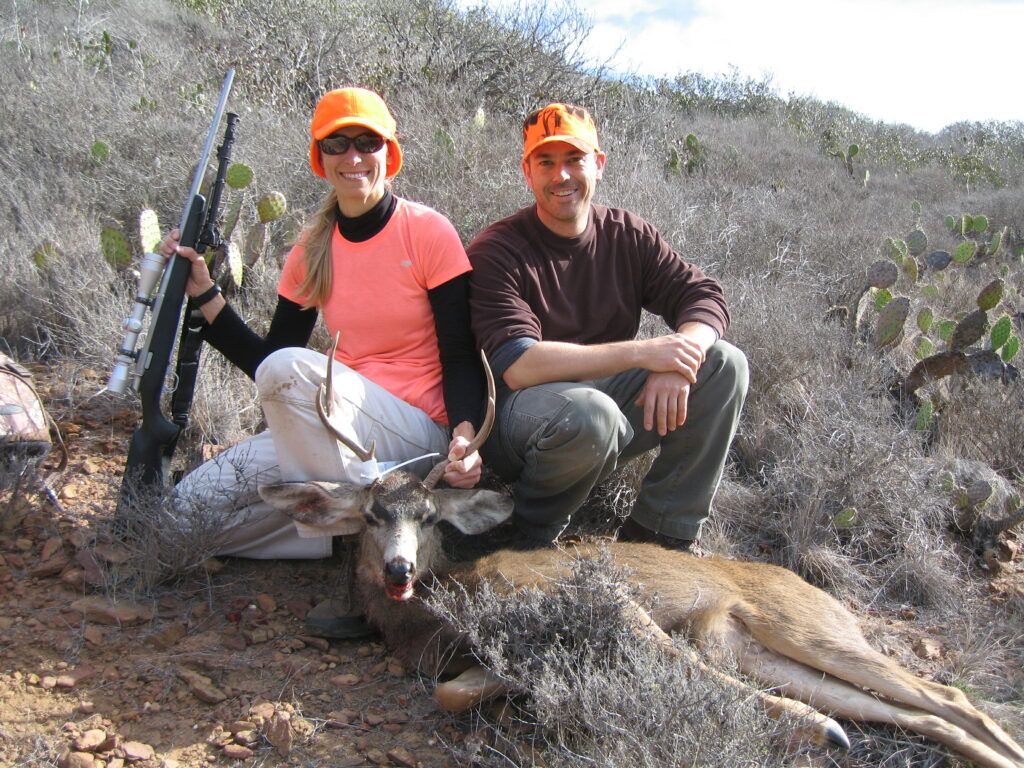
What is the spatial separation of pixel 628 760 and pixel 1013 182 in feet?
49.0

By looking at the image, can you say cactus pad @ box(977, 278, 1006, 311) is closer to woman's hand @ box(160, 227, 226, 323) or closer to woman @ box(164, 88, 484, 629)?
woman @ box(164, 88, 484, 629)

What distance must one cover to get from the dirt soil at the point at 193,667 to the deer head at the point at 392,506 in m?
0.46

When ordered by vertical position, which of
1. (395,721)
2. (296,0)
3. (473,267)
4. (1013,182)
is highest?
(296,0)

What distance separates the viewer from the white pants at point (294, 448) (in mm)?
3594

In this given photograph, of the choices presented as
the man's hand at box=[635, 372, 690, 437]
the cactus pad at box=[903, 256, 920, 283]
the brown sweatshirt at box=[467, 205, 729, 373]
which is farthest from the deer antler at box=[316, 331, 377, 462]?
the cactus pad at box=[903, 256, 920, 283]

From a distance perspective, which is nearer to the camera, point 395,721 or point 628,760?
point 628,760

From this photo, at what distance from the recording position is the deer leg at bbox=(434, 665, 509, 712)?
3062 millimetres

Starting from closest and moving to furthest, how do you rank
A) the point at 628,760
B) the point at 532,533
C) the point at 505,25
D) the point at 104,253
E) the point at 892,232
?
1. the point at 628,760
2. the point at 532,533
3. the point at 104,253
4. the point at 892,232
5. the point at 505,25

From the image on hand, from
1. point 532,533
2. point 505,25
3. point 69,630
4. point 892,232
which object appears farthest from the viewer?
point 505,25

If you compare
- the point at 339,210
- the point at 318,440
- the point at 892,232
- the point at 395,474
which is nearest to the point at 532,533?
the point at 395,474

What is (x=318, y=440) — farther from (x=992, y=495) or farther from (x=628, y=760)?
(x=992, y=495)

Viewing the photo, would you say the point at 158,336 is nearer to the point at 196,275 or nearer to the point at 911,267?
the point at 196,275

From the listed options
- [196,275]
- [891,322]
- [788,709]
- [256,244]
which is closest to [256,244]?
[256,244]

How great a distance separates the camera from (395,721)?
315 cm
